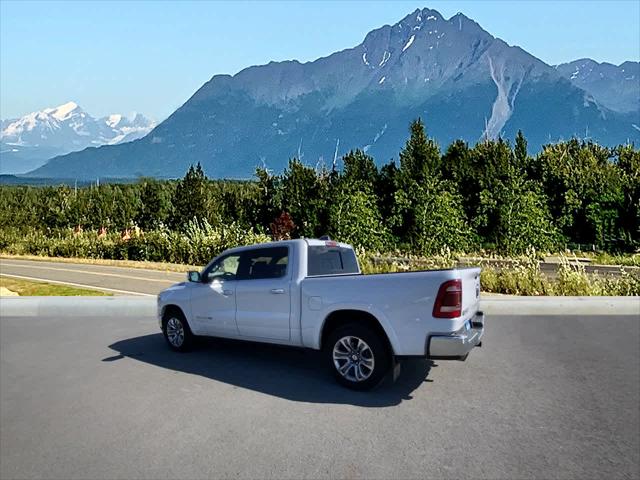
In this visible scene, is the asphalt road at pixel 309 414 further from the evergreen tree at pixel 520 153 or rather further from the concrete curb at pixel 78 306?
the evergreen tree at pixel 520 153

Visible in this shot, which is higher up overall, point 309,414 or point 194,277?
point 194,277

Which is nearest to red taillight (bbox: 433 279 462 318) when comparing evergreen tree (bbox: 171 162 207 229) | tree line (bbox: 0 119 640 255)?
tree line (bbox: 0 119 640 255)

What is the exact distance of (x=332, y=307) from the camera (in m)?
7.03

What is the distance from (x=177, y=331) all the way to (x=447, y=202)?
72.1 ft

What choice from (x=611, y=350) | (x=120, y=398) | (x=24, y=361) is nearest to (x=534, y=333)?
(x=611, y=350)

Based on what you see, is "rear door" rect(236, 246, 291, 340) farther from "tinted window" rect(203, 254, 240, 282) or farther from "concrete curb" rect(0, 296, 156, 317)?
"concrete curb" rect(0, 296, 156, 317)

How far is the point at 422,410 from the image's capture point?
251 inches

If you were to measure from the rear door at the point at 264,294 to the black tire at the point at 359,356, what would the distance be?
0.76 meters

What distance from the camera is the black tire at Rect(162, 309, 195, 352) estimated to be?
353 inches

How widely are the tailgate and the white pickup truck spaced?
0.4 inches

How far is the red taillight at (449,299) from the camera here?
20.8 ft

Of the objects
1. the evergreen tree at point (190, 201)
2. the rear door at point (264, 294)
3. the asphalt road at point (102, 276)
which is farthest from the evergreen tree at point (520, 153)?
the rear door at point (264, 294)

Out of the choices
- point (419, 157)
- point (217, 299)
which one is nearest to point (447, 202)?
point (419, 157)

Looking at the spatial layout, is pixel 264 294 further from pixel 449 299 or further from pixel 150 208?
pixel 150 208
